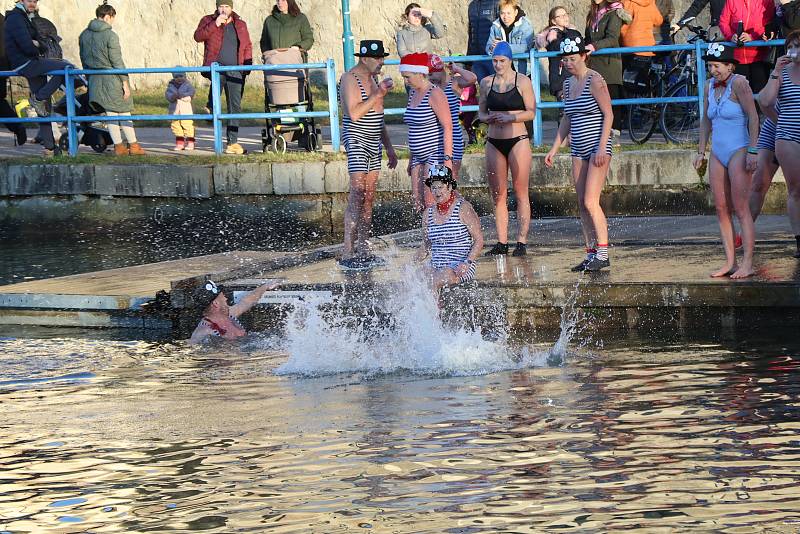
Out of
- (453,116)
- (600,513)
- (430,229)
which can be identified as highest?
Answer: (453,116)

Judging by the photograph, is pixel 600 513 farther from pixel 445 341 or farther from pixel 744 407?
pixel 445 341

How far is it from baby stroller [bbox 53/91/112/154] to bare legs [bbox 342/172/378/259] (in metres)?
8.09

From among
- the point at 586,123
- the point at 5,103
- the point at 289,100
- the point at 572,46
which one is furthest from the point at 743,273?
the point at 5,103

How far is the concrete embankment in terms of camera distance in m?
17.0

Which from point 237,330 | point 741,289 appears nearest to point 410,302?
point 237,330

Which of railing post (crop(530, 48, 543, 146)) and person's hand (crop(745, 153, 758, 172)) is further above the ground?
railing post (crop(530, 48, 543, 146))

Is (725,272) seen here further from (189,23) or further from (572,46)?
(189,23)

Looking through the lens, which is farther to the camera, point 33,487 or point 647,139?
point 647,139

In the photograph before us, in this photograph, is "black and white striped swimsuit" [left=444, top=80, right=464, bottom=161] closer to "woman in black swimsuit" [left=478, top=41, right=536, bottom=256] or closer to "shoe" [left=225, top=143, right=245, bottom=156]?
"woman in black swimsuit" [left=478, top=41, right=536, bottom=256]

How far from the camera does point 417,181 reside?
12.7 m

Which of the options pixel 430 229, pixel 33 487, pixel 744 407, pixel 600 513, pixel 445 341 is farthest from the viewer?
pixel 430 229

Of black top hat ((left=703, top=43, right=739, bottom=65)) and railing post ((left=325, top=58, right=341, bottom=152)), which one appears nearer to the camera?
black top hat ((left=703, top=43, right=739, bottom=65))

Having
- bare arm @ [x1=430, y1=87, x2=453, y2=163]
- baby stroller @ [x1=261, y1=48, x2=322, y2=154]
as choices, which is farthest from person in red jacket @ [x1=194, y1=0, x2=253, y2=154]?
bare arm @ [x1=430, y1=87, x2=453, y2=163]

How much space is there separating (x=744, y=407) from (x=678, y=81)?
374 inches
